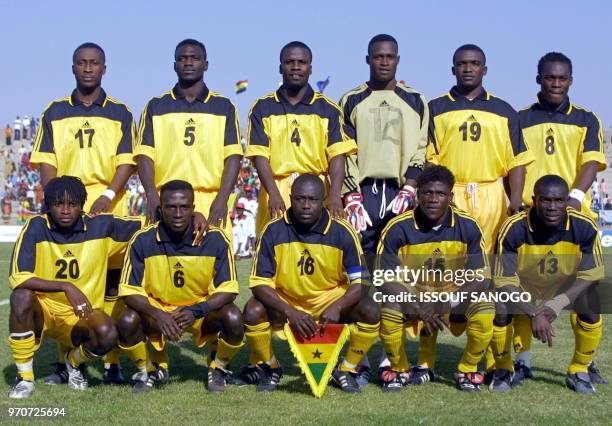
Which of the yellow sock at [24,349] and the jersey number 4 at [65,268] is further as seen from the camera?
the jersey number 4 at [65,268]

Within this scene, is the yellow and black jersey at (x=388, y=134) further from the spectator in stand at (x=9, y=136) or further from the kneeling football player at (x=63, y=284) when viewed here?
the spectator in stand at (x=9, y=136)

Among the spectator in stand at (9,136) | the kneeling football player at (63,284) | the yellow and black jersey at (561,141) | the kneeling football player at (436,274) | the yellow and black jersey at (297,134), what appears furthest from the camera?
the spectator in stand at (9,136)

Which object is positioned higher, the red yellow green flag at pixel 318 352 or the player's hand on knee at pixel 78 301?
the player's hand on knee at pixel 78 301

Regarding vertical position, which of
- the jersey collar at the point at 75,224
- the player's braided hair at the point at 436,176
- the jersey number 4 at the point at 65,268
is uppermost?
the player's braided hair at the point at 436,176

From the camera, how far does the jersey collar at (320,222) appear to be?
21.0 ft

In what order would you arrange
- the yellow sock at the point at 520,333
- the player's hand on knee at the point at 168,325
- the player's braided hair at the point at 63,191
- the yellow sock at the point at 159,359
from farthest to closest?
the yellow sock at the point at 520,333
the yellow sock at the point at 159,359
the player's braided hair at the point at 63,191
the player's hand on knee at the point at 168,325

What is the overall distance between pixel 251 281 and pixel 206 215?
0.87 metres

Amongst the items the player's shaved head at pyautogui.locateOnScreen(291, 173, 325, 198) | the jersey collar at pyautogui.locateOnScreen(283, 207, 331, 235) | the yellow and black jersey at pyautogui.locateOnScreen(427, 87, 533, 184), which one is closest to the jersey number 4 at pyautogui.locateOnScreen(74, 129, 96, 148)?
the jersey collar at pyautogui.locateOnScreen(283, 207, 331, 235)

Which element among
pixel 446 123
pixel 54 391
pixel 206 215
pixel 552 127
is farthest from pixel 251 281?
pixel 552 127

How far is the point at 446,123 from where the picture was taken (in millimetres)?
7035

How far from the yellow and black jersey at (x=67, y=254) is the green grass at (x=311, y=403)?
772 millimetres

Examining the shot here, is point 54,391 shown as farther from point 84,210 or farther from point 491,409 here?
point 491,409

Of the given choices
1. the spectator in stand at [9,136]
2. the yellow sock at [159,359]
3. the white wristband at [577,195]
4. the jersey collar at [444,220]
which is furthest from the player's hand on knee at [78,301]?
the spectator in stand at [9,136]

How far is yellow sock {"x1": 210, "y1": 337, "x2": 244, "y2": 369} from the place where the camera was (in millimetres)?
6316
